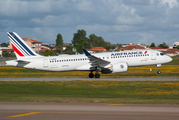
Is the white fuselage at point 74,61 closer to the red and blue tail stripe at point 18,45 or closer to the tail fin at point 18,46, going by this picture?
the tail fin at point 18,46

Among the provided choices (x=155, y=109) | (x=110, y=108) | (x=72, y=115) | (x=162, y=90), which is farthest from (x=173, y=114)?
(x=162, y=90)

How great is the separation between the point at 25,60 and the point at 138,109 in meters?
26.6

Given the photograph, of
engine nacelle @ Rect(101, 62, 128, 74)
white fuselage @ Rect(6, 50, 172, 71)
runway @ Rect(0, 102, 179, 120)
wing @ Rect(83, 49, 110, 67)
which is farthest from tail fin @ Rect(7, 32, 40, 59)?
runway @ Rect(0, 102, 179, 120)

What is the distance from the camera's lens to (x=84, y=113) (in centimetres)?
Answer: 1445

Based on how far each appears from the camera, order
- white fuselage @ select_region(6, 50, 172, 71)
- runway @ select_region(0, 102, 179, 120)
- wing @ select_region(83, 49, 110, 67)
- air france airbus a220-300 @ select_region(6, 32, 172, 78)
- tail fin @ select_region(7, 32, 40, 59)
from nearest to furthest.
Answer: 1. runway @ select_region(0, 102, 179, 120)
2. wing @ select_region(83, 49, 110, 67)
3. air france airbus a220-300 @ select_region(6, 32, 172, 78)
4. white fuselage @ select_region(6, 50, 172, 71)
5. tail fin @ select_region(7, 32, 40, 59)

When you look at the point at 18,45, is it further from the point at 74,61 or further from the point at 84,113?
the point at 84,113

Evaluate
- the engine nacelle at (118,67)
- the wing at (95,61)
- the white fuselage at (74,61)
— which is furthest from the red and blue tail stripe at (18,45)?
the engine nacelle at (118,67)

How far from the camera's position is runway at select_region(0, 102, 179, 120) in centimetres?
1345

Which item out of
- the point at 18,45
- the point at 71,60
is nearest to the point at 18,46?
the point at 18,45

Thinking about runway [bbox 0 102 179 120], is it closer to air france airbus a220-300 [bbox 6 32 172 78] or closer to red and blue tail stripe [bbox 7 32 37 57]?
air france airbus a220-300 [bbox 6 32 172 78]

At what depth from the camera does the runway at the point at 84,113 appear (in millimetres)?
13445

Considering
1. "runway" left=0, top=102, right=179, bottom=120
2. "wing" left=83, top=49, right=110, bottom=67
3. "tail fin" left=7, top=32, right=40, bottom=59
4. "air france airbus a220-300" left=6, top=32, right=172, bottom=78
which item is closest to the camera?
"runway" left=0, top=102, right=179, bottom=120

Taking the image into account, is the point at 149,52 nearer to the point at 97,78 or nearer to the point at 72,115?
the point at 97,78

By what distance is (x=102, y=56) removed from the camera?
39.8 meters
